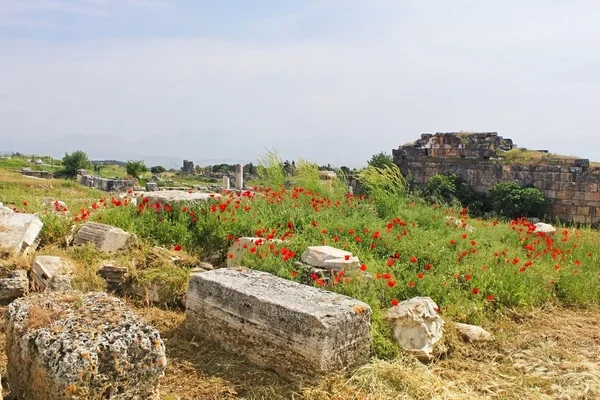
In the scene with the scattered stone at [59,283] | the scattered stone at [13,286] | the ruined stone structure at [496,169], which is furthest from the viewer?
the ruined stone structure at [496,169]

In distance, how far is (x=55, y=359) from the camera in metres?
3.07

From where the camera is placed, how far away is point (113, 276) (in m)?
5.62

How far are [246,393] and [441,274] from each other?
9.77 ft

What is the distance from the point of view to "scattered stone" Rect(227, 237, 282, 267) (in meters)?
6.18

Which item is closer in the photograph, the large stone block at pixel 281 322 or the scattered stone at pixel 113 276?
the large stone block at pixel 281 322

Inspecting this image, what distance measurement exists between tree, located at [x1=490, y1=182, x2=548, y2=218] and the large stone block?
12874mm

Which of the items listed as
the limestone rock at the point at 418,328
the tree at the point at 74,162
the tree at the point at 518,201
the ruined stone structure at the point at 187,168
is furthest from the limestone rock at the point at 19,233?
the ruined stone structure at the point at 187,168

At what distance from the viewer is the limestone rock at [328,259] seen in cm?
558

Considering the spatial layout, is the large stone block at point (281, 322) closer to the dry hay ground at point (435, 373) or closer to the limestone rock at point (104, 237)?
the dry hay ground at point (435, 373)

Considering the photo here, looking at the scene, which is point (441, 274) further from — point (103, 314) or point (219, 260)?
point (103, 314)

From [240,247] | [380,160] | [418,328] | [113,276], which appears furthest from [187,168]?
[418,328]

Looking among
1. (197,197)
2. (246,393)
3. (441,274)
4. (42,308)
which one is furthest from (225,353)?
(197,197)

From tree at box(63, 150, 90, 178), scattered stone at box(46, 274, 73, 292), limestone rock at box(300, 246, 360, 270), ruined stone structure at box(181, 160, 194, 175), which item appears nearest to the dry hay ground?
scattered stone at box(46, 274, 73, 292)

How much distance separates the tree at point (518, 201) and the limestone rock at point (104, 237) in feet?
41.7
